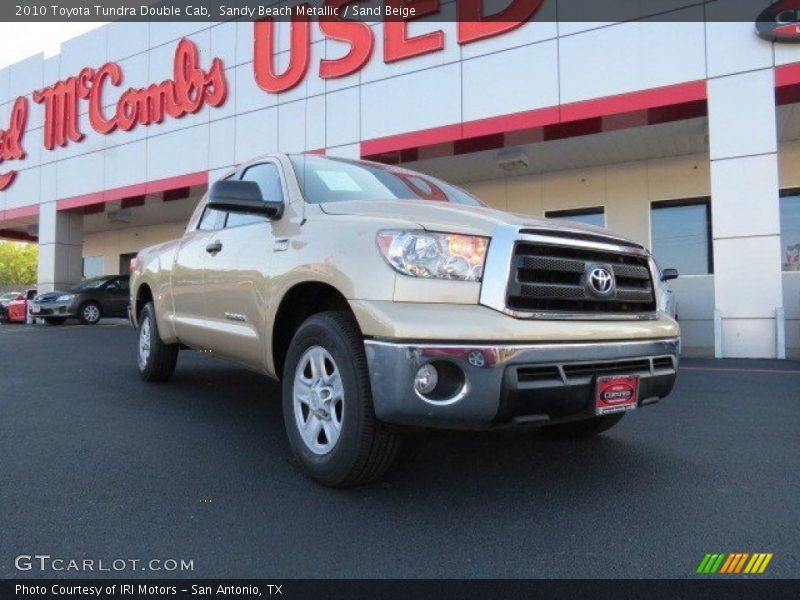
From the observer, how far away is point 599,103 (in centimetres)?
938

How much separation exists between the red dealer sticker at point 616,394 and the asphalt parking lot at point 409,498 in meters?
0.48

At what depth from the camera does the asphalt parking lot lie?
2191mm

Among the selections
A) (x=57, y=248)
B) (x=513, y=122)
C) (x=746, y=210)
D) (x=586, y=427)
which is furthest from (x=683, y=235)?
(x=57, y=248)

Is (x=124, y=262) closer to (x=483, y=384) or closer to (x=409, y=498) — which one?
(x=409, y=498)

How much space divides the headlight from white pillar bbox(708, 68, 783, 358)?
24.7 ft

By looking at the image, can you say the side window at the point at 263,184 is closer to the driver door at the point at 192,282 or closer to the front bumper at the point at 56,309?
the driver door at the point at 192,282

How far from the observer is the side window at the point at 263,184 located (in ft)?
12.0

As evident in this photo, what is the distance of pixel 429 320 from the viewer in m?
2.35

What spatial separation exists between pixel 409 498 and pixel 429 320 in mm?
933

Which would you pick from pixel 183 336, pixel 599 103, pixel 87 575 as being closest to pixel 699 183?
pixel 599 103

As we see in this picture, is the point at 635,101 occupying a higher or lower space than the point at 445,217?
higher

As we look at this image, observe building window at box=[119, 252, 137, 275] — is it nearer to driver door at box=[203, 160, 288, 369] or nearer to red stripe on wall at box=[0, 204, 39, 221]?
red stripe on wall at box=[0, 204, 39, 221]

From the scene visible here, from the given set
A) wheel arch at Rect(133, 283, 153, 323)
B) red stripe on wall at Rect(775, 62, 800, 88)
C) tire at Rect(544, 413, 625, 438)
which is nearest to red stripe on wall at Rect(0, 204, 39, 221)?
wheel arch at Rect(133, 283, 153, 323)

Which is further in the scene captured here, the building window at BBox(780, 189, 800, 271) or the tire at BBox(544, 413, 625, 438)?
the building window at BBox(780, 189, 800, 271)
